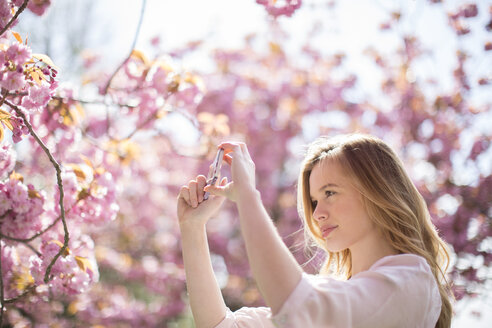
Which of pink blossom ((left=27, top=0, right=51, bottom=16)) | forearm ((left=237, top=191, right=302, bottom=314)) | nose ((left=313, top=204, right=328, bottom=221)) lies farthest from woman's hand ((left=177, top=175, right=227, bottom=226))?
pink blossom ((left=27, top=0, right=51, bottom=16))

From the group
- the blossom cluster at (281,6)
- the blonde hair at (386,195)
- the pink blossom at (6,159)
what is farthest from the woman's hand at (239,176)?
the blossom cluster at (281,6)

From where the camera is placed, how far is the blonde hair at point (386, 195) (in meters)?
1.19

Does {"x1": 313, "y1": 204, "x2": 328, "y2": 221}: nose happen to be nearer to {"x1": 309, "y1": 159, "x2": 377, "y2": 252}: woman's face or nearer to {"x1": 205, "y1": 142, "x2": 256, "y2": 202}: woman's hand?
{"x1": 309, "y1": 159, "x2": 377, "y2": 252}: woman's face

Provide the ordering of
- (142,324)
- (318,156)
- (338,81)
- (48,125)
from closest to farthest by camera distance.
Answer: (318,156) → (48,125) → (142,324) → (338,81)

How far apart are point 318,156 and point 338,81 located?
3.92 metres

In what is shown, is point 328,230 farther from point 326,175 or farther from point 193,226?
point 193,226

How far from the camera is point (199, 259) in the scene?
1288 millimetres

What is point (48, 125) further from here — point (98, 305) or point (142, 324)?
point (142, 324)

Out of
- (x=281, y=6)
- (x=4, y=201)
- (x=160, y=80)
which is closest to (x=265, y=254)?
(x=4, y=201)

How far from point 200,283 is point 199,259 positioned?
2.5 inches

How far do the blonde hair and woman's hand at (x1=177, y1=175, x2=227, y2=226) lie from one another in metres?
0.27

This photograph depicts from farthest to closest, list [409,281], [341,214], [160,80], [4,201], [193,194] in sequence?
[160,80]
[4,201]
[193,194]
[341,214]
[409,281]

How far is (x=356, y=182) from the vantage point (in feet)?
3.91

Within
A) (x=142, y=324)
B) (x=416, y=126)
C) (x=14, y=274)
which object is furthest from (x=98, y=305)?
(x=416, y=126)
